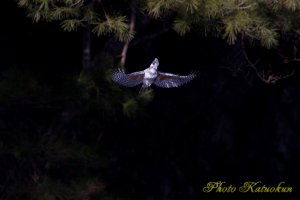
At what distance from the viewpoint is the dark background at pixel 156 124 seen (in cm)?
216

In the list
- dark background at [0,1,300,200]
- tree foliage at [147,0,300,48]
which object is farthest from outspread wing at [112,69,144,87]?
dark background at [0,1,300,200]

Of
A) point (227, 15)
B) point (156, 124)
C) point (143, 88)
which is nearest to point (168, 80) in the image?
point (143, 88)

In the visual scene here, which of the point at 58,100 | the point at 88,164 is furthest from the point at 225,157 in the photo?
the point at 58,100

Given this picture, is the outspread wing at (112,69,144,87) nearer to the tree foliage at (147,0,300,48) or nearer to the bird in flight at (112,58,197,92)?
the bird in flight at (112,58,197,92)

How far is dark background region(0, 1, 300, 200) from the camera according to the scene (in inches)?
85.1

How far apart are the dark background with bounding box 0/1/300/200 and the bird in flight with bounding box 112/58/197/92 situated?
0.29 m

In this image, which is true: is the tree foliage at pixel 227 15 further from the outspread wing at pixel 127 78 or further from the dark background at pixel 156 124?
the dark background at pixel 156 124

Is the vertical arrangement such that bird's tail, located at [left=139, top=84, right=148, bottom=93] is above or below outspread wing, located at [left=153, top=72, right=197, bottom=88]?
below

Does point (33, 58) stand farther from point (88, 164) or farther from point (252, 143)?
point (252, 143)

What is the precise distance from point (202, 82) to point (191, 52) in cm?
19

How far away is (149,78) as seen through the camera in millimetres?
1656

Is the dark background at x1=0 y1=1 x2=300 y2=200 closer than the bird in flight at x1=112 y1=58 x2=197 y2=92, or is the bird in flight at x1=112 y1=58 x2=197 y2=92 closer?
the bird in flight at x1=112 y1=58 x2=197 y2=92

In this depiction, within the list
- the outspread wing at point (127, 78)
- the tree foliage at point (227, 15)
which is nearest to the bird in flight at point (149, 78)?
the outspread wing at point (127, 78)

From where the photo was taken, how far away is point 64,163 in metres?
2.19
